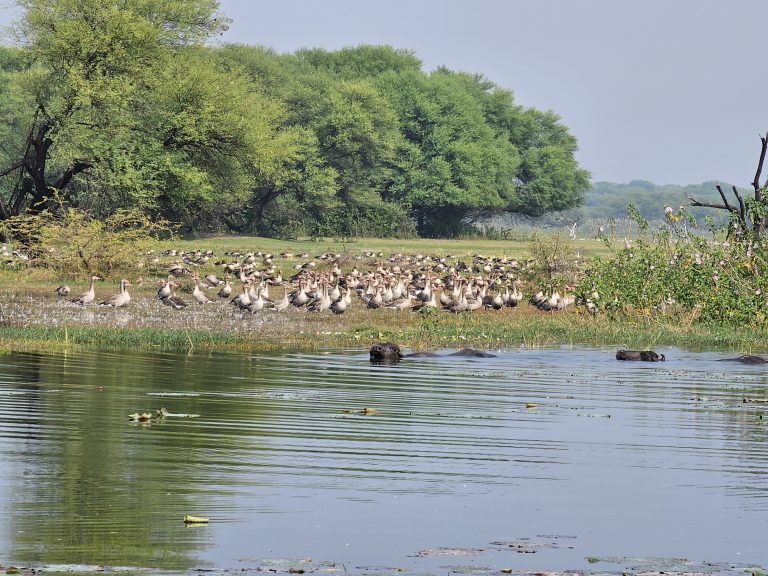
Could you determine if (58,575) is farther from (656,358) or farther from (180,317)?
(180,317)

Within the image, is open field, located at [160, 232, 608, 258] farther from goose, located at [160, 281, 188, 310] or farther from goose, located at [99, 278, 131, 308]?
goose, located at [99, 278, 131, 308]

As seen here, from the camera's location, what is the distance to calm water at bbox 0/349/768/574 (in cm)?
1070

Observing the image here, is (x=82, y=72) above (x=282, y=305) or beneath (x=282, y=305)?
above

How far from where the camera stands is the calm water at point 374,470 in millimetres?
10703

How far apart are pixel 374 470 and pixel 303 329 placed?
761 inches

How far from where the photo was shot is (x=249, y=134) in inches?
2167

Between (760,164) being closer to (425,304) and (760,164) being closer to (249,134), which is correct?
(425,304)

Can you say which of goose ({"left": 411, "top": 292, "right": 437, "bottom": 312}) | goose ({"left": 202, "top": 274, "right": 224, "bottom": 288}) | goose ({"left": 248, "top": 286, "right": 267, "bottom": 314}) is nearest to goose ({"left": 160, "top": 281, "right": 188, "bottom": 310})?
goose ({"left": 248, "top": 286, "right": 267, "bottom": 314})

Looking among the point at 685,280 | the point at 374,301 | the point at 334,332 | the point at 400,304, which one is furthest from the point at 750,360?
the point at 374,301

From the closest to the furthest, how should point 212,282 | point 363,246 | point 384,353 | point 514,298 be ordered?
point 384,353 < point 514,298 < point 212,282 < point 363,246

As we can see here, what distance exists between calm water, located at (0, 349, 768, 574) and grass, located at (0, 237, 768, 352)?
5.17 m

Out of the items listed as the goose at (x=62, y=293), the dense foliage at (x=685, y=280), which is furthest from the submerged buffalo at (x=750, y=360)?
the goose at (x=62, y=293)

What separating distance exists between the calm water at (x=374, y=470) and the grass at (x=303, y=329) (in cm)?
517

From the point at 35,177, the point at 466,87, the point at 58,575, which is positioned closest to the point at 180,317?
the point at 35,177
